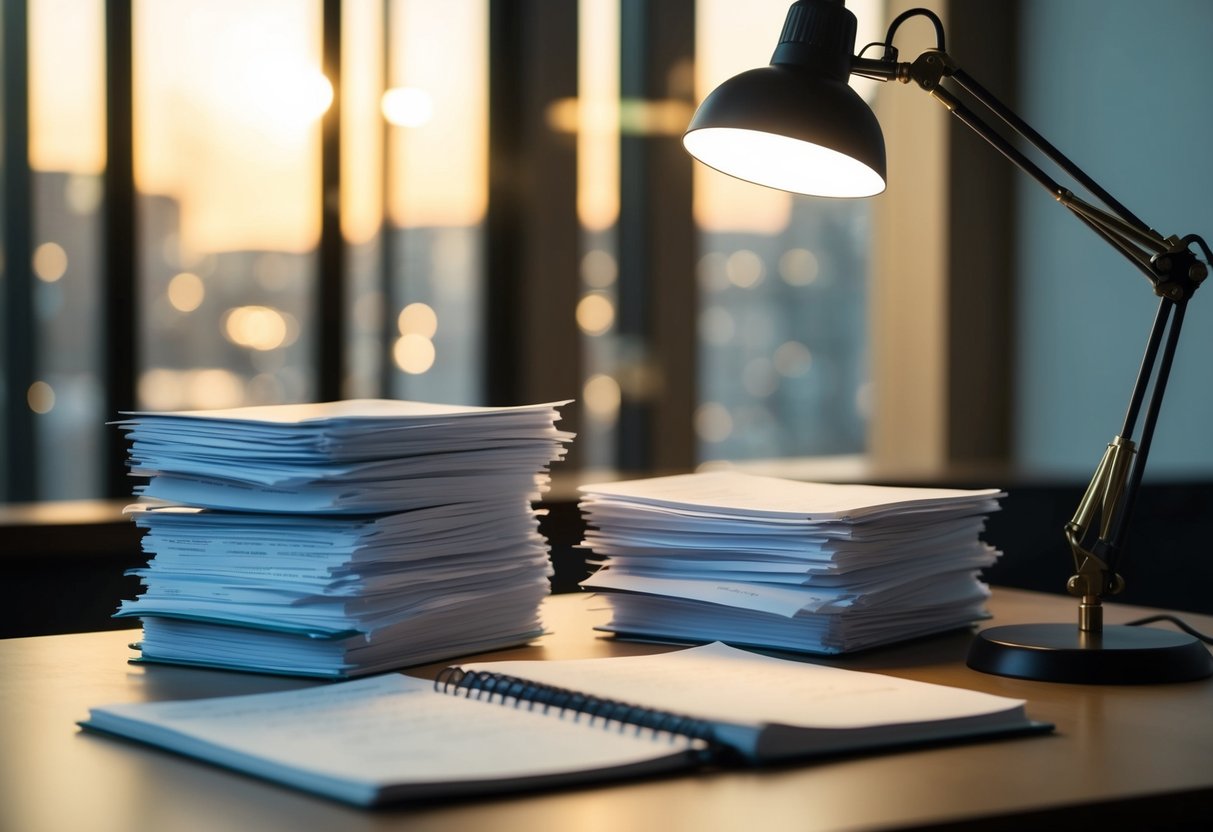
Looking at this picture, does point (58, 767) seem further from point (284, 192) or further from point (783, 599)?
point (284, 192)

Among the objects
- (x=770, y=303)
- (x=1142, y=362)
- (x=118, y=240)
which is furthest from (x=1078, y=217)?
(x=770, y=303)

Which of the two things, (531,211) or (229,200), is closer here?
(229,200)

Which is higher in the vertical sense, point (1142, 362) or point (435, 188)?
point (435, 188)

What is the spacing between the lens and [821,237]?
502 centimetres

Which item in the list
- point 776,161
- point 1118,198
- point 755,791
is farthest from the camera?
point 1118,198

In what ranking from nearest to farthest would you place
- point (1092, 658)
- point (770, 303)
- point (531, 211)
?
point (1092, 658) → point (531, 211) → point (770, 303)

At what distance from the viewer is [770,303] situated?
4.94 metres

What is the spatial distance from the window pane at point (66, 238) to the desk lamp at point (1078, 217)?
3.02 metres

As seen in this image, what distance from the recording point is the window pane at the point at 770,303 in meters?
4.70

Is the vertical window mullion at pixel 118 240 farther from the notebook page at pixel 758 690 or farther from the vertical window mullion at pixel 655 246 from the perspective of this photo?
the notebook page at pixel 758 690

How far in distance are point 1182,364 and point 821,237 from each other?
4.41ft

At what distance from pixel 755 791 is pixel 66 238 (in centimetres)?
346

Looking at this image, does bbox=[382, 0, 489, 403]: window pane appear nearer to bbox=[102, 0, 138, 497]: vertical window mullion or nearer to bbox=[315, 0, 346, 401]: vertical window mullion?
bbox=[315, 0, 346, 401]: vertical window mullion

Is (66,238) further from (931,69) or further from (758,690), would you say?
(758,690)
